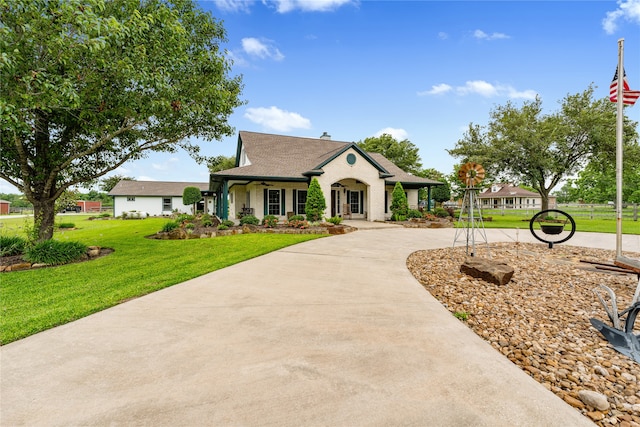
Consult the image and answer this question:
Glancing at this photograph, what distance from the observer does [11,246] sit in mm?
7613

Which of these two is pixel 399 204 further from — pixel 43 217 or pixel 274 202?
pixel 43 217

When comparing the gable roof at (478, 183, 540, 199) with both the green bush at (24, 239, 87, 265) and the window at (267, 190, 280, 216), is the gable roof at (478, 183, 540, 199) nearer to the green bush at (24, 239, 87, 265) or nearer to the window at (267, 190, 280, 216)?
the window at (267, 190, 280, 216)

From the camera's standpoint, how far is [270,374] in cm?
231

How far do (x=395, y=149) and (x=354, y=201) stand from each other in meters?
20.6

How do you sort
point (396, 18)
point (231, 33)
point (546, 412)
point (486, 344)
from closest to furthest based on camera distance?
point (546, 412)
point (486, 344)
point (231, 33)
point (396, 18)

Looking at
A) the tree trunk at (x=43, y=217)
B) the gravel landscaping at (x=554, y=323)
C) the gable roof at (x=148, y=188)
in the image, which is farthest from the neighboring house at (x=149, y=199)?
the gravel landscaping at (x=554, y=323)

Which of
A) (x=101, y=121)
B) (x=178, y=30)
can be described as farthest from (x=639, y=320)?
(x=101, y=121)

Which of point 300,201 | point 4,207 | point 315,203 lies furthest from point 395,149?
point 4,207

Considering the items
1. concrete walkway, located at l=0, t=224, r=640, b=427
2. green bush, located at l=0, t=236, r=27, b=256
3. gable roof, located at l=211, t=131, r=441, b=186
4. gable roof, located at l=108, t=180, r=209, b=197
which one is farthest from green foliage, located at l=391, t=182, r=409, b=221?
gable roof, located at l=108, t=180, r=209, b=197

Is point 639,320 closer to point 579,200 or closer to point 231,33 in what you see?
point 231,33

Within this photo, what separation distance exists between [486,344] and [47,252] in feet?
32.1

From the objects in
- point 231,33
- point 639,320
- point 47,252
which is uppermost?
point 231,33

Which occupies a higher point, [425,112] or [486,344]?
[425,112]

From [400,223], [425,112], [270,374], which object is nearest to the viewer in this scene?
[270,374]
